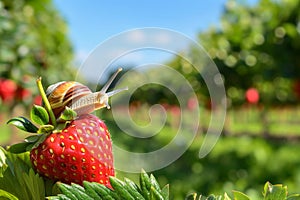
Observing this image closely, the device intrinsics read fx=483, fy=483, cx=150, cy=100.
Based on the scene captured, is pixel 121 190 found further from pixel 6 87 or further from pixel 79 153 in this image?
pixel 6 87

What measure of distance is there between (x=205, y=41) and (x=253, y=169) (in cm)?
317

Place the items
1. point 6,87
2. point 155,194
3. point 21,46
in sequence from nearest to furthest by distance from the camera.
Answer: point 155,194 → point 21,46 → point 6,87

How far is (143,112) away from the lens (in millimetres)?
24672

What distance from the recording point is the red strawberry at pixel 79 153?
0.43 metres

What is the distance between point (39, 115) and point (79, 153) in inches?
2.7

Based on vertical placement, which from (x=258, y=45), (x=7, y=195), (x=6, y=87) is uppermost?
(x=258, y=45)

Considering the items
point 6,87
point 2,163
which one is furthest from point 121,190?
point 6,87

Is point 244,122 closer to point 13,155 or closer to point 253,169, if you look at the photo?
point 253,169

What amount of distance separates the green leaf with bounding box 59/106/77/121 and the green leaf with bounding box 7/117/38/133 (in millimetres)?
30

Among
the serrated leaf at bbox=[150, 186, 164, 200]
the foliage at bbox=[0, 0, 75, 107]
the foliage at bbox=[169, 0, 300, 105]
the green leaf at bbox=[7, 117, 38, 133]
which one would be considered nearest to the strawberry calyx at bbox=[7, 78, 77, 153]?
the green leaf at bbox=[7, 117, 38, 133]

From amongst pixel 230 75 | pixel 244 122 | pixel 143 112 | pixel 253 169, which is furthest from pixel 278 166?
pixel 244 122

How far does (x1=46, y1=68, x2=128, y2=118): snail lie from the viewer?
0.40 m

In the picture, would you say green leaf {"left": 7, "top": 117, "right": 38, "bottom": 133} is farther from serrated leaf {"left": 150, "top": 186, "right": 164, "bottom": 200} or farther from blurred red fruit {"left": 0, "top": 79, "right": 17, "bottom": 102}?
blurred red fruit {"left": 0, "top": 79, "right": 17, "bottom": 102}

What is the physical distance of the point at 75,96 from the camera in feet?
1.32
